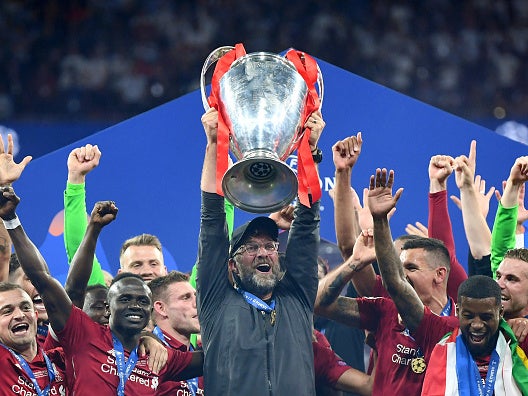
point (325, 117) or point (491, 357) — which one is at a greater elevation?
point (325, 117)

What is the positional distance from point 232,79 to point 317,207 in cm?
58

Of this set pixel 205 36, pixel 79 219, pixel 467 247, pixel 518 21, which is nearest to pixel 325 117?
pixel 467 247

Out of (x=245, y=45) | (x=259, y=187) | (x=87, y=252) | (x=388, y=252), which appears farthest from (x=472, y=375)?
(x=245, y=45)

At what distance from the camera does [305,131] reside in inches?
178

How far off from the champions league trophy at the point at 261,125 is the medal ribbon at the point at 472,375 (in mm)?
902

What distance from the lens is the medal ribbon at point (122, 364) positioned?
4.66 meters

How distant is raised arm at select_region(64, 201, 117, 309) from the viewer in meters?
4.75

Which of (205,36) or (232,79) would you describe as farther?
(205,36)

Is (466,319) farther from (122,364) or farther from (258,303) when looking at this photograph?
(122,364)

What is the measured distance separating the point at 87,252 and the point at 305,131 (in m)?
1.00

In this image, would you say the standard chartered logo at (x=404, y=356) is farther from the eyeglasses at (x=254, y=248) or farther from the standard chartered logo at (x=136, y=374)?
the standard chartered logo at (x=136, y=374)

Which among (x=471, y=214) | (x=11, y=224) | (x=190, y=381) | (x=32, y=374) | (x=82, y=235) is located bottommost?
(x=32, y=374)

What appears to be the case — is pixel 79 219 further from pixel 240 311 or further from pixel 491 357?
pixel 491 357

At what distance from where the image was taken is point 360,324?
4.98m
